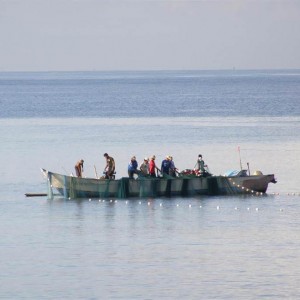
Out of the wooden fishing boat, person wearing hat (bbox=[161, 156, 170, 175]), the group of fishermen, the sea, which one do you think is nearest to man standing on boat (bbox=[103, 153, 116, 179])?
the group of fishermen

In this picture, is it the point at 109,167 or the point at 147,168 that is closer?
the point at 109,167

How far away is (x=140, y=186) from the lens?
1994 inches

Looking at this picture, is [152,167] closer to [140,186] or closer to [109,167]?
[140,186]

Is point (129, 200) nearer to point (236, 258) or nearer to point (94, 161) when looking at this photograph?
point (236, 258)

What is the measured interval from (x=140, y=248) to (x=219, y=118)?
7127 cm

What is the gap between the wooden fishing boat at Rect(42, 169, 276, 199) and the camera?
5053 cm

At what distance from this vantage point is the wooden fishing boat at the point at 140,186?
166 feet

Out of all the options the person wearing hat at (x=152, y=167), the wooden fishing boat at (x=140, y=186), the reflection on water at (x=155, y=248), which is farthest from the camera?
the wooden fishing boat at (x=140, y=186)

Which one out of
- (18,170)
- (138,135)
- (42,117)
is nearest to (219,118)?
(42,117)

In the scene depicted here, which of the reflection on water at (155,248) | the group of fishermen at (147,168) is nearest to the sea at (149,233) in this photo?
the reflection on water at (155,248)

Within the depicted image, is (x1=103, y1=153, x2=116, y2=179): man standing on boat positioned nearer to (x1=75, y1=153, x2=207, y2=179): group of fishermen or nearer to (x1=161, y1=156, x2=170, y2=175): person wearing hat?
(x1=75, y1=153, x2=207, y2=179): group of fishermen

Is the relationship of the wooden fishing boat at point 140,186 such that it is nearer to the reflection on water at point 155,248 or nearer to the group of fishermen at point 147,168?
the group of fishermen at point 147,168

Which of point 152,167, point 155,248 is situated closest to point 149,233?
point 155,248

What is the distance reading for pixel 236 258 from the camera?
1513 inches
